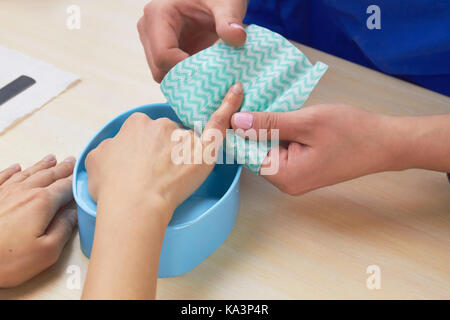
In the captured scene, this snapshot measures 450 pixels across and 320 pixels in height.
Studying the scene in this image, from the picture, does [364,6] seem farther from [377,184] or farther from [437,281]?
[437,281]

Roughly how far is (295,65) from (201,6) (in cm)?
21

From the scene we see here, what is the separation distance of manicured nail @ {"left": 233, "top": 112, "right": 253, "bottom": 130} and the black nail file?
1.33ft

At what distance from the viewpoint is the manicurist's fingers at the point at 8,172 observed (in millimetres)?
618

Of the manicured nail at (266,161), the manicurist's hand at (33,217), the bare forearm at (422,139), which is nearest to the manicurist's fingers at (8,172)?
the manicurist's hand at (33,217)

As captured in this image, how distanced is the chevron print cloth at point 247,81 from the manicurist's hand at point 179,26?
61 mm

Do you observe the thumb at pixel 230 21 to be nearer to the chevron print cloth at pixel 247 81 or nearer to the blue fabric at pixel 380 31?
the chevron print cloth at pixel 247 81

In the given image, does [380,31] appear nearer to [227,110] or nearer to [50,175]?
[227,110]

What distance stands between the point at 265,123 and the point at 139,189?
0.17 meters

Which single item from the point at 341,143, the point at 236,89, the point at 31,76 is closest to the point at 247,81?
the point at 236,89

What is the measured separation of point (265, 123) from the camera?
56 cm

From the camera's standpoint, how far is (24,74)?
799 millimetres

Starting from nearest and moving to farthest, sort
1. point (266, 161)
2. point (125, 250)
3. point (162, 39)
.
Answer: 1. point (125, 250)
2. point (266, 161)
3. point (162, 39)

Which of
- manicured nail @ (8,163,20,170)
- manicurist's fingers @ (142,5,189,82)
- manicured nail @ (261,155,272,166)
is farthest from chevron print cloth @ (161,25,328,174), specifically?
manicured nail @ (8,163,20,170)
